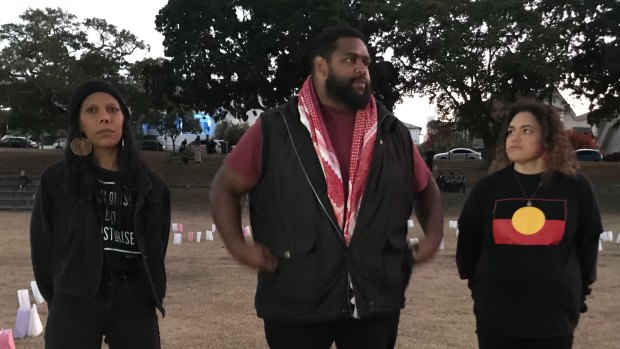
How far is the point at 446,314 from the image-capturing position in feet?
22.2

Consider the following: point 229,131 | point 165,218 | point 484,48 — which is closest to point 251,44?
point 484,48

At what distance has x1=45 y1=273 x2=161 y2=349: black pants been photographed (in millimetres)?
3016

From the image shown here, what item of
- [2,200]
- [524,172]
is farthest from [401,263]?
[2,200]

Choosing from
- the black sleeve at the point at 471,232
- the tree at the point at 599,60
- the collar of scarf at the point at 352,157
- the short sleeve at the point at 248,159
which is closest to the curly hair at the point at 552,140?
the black sleeve at the point at 471,232

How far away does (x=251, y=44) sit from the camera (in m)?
27.8

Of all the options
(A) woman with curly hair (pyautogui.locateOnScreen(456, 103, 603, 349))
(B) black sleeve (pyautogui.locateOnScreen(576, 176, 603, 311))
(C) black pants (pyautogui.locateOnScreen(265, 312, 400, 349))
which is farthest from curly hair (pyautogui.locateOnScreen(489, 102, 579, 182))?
(C) black pants (pyautogui.locateOnScreen(265, 312, 400, 349))

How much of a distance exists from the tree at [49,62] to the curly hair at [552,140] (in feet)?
95.6

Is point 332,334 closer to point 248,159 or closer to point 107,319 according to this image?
point 248,159

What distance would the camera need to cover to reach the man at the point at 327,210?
2695mm

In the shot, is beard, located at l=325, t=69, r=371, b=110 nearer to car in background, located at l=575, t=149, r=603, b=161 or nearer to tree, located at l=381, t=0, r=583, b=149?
tree, located at l=381, t=0, r=583, b=149

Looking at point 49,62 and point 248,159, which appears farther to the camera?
point 49,62

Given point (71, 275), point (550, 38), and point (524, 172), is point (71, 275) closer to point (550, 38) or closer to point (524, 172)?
point (524, 172)

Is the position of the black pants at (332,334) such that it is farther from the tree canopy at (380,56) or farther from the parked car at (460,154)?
the parked car at (460,154)

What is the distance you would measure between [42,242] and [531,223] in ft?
7.31
